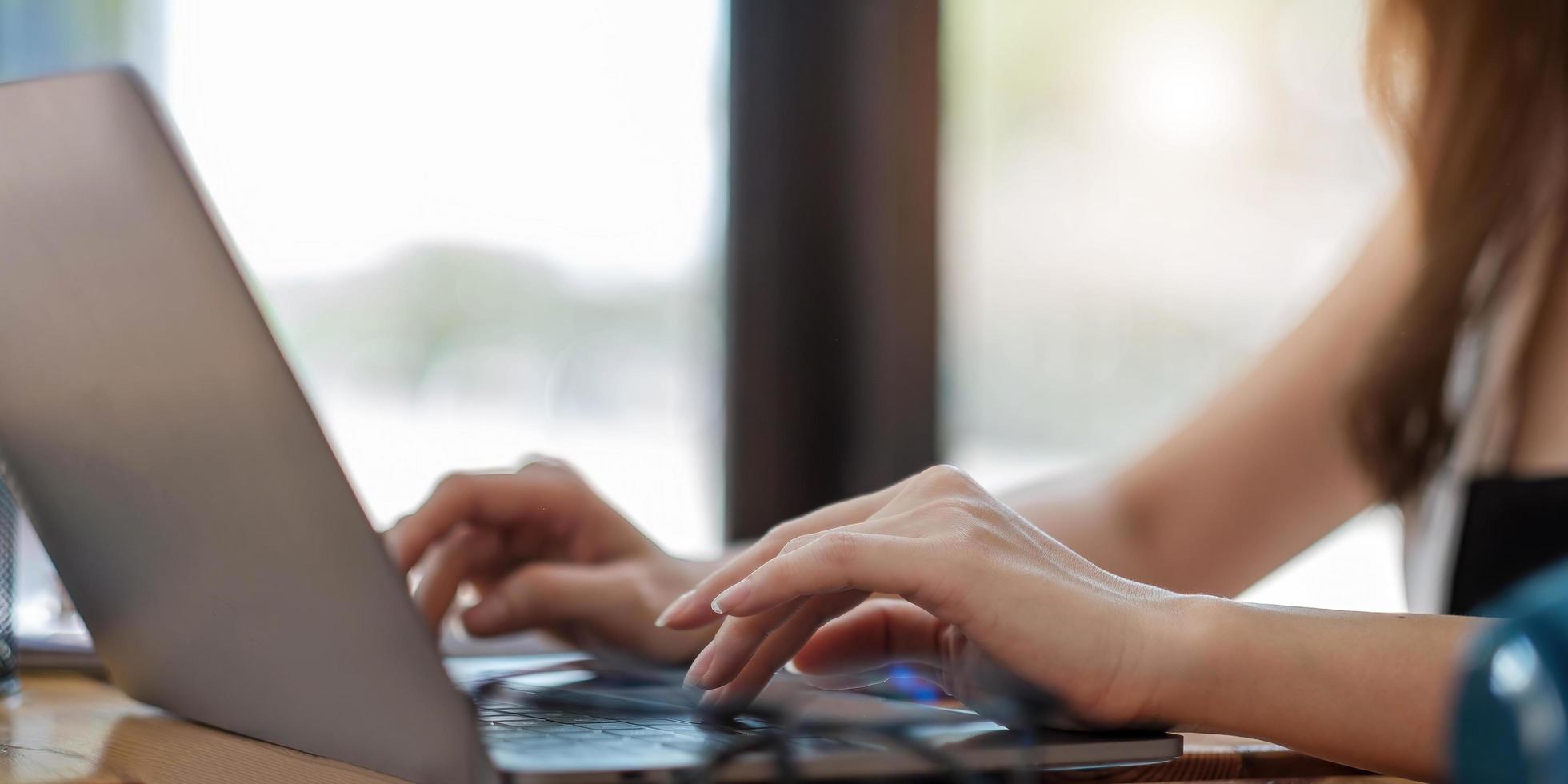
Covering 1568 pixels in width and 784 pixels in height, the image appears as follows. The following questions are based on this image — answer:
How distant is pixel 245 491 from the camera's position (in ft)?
1.38

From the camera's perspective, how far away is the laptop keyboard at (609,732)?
1.26 ft

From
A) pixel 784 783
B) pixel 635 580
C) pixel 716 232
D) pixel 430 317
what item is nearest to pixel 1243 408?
pixel 635 580

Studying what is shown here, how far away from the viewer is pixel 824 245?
64.7 inches

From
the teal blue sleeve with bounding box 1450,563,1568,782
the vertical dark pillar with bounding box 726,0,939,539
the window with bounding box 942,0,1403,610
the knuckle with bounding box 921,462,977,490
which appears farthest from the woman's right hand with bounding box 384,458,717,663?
the window with bounding box 942,0,1403,610

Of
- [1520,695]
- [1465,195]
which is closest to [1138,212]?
[1465,195]

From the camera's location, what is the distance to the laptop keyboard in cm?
38

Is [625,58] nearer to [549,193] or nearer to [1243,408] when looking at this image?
[549,193]

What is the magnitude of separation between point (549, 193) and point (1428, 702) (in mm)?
1468

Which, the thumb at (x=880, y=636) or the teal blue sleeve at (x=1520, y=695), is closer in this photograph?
the teal blue sleeve at (x=1520, y=695)

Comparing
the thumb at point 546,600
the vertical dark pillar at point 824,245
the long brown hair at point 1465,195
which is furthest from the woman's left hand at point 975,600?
the vertical dark pillar at point 824,245

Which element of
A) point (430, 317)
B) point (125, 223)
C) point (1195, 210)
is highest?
point (125, 223)

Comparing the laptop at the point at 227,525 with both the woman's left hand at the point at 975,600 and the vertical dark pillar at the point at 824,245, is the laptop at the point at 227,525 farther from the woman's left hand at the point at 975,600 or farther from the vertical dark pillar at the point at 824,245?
the vertical dark pillar at the point at 824,245

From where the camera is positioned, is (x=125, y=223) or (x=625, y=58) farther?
(x=625, y=58)

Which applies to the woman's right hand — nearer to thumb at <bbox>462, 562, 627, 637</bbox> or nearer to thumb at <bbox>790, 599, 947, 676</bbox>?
thumb at <bbox>462, 562, 627, 637</bbox>
